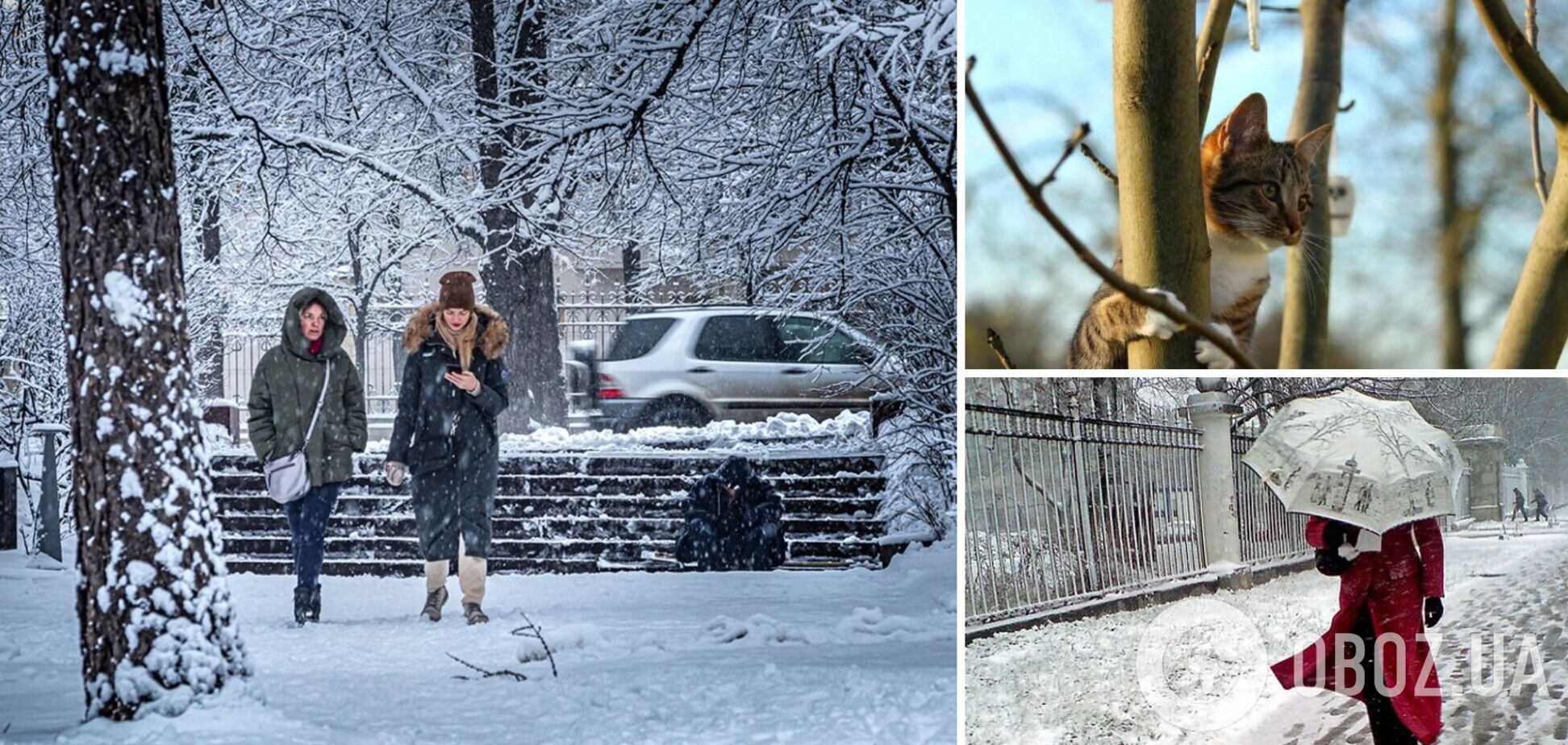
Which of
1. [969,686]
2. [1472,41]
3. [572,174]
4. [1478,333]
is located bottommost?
[969,686]

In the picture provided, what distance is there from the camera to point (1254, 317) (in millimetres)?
1449

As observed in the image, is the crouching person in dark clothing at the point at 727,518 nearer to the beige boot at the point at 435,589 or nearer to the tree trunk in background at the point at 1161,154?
the beige boot at the point at 435,589

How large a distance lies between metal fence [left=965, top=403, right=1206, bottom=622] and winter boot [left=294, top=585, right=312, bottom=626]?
69.5 inches

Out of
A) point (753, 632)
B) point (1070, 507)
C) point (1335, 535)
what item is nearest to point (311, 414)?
point (753, 632)

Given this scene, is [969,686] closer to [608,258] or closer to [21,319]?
[608,258]

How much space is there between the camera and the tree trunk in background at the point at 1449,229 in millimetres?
1240

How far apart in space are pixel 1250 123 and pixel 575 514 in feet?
8.12

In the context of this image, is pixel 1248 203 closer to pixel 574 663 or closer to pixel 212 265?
pixel 574 663

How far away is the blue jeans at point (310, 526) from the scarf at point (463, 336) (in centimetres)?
45

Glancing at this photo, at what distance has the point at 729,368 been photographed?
3.60 m

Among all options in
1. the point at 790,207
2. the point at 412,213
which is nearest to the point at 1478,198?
the point at 790,207

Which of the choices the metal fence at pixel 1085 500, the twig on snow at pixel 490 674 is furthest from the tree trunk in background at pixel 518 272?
the metal fence at pixel 1085 500

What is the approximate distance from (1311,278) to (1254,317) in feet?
0.36

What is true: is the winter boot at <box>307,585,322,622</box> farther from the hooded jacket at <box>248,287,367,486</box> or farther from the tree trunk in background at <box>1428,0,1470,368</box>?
the tree trunk in background at <box>1428,0,1470,368</box>
